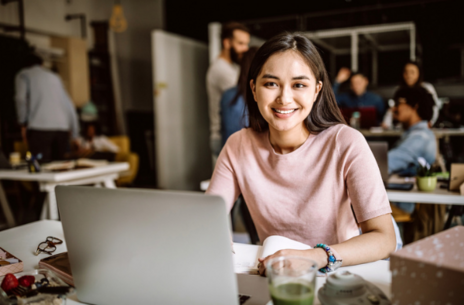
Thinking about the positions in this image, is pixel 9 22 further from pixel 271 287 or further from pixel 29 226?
pixel 271 287

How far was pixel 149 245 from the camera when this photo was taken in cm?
69

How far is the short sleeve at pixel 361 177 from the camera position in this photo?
108 centimetres

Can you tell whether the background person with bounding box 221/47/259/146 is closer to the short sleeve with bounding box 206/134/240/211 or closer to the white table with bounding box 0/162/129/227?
the white table with bounding box 0/162/129/227

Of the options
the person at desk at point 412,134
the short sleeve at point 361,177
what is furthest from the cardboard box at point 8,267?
the person at desk at point 412,134

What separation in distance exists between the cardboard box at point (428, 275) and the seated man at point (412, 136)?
1795 millimetres

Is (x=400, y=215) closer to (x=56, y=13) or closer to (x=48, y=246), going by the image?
(x=48, y=246)

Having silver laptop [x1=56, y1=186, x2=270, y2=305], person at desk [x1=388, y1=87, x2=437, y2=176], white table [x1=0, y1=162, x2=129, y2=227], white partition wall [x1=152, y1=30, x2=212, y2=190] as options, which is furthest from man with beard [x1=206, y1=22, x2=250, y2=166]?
silver laptop [x1=56, y1=186, x2=270, y2=305]

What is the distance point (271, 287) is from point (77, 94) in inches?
241

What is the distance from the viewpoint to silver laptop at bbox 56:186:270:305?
0.65 metres

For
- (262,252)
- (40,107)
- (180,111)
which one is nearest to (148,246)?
(262,252)

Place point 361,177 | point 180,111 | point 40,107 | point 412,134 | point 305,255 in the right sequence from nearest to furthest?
point 305,255
point 361,177
point 412,134
point 40,107
point 180,111

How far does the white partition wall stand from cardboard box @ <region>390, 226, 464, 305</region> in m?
4.95

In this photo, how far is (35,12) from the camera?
6012 mm

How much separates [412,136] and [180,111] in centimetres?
384
